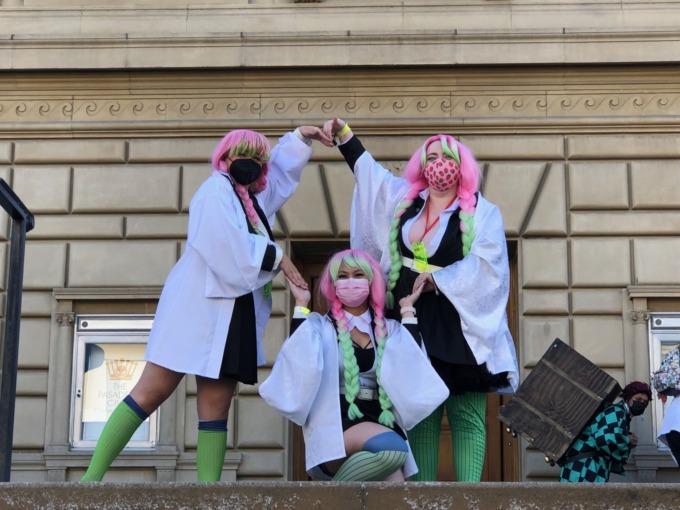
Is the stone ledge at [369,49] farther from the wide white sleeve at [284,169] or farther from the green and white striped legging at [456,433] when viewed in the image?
the green and white striped legging at [456,433]

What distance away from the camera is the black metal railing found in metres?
7.34

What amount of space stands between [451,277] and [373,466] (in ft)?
3.67

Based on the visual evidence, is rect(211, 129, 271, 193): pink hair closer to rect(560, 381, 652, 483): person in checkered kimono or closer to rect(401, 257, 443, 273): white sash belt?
rect(401, 257, 443, 273): white sash belt

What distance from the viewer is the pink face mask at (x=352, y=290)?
23.4 feet

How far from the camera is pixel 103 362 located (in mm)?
12641

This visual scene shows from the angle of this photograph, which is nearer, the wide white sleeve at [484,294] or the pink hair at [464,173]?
the wide white sleeve at [484,294]

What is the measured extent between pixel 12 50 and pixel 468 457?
298 inches

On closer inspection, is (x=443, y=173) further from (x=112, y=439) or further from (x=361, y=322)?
(x=112, y=439)

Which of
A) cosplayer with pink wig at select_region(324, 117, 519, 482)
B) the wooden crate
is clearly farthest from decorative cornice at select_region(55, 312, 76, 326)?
cosplayer with pink wig at select_region(324, 117, 519, 482)

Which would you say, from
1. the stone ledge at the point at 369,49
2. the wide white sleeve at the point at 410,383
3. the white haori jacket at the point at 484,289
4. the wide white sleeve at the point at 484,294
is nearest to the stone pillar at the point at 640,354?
the stone ledge at the point at 369,49

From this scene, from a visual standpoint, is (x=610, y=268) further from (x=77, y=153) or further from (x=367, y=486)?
(x=367, y=486)

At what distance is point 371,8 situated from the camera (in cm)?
1291

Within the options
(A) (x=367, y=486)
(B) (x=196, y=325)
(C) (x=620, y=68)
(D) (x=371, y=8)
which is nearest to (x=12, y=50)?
(D) (x=371, y=8)

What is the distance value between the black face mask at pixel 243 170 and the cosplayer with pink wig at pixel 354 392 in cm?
85
